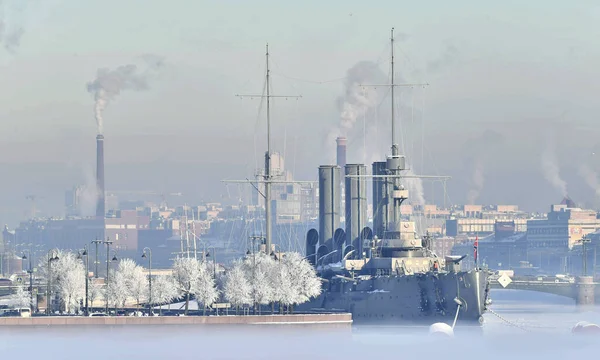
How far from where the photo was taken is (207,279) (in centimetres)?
13838

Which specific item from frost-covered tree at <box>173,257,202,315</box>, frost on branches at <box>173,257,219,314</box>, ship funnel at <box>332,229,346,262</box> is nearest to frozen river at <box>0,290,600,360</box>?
frost on branches at <box>173,257,219,314</box>

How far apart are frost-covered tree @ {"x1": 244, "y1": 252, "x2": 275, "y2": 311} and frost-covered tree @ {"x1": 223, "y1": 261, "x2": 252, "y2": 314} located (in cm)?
45

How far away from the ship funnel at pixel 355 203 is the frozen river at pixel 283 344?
21686mm

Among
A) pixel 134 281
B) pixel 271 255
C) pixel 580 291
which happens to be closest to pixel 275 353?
pixel 134 281

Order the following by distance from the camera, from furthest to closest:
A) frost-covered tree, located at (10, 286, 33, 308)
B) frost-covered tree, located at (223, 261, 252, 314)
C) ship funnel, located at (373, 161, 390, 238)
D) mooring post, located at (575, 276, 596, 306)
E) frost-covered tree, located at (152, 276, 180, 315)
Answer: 1. mooring post, located at (575, 276, 596, 306)
2. ship funnel, located at (373, 161, 390, 238)
3. frost-covered tree, located at (152, 276, 180, 315)
4. frost-covered tree, located at (10, 286, 33, 308)
5. frost-covered tree, located at (223, 261, 252, 314)

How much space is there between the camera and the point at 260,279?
13600cm

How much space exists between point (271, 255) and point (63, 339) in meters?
37.1

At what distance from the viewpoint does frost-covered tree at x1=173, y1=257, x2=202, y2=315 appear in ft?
455

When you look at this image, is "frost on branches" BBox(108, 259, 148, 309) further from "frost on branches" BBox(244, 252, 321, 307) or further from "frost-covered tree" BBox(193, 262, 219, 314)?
"frost on branches" BBox(244, 252, 321, 307)

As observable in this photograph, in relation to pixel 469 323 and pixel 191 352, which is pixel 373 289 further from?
pixel 191 352

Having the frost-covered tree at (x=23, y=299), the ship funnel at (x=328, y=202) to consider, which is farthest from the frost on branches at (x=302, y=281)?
the frost-covered tree at (x=23, y=299)

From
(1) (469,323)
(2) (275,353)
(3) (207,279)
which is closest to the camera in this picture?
(2) (275,353)

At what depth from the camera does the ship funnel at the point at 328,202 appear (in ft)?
517

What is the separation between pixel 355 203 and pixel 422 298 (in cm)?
2623
